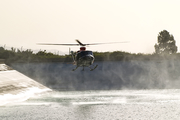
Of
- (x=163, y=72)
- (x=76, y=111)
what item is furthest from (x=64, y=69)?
(x=76, y=111)

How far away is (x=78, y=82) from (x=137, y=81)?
20344 millimetres

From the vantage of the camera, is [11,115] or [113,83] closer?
[11,115]

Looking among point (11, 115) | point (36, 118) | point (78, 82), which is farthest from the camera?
point (78, 82)

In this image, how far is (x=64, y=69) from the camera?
403 feet

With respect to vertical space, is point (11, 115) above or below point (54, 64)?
below

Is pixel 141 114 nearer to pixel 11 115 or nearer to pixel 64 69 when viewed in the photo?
pixel 11 115

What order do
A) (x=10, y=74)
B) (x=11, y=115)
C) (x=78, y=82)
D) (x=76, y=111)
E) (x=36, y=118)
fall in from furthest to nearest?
(x=78, y=82), (x=10, y=74), (x=76, y=111), (x=11, y=115), (x=36, y=118)

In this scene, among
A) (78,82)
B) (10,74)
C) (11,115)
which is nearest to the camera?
(11,115)

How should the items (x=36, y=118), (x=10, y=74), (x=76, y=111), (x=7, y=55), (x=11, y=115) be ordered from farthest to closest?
1. (x=7, y=55)
2. (x=10, y=74)
3. (x=76, y=111)
4. (x=11, y=115)
5. (x=36, y=118)

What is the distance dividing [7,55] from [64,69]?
104 feet

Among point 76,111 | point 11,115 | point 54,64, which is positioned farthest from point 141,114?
point 54,64

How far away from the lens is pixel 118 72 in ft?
393

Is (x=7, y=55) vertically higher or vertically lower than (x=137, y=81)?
higher

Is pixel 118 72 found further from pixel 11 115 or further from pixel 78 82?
pixel 11 115
